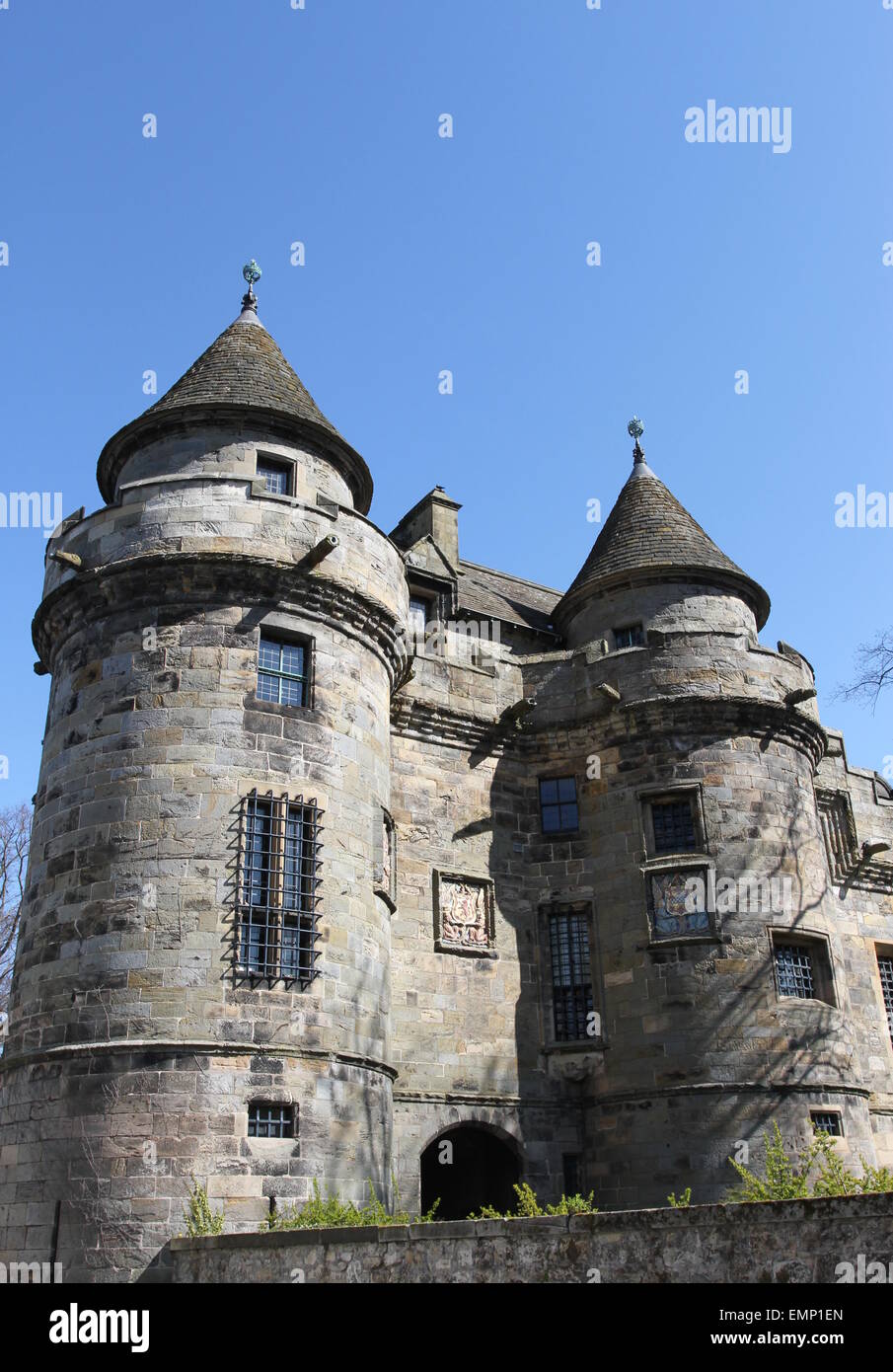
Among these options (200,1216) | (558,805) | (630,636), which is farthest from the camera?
(630,636)

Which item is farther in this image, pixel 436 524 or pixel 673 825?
pixel 436 524

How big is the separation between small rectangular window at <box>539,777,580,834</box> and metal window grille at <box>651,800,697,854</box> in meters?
1.45

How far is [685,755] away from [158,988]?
387 inches

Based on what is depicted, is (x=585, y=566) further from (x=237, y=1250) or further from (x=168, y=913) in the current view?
(x=237, y=1250)

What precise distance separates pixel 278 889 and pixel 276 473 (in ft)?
22.3

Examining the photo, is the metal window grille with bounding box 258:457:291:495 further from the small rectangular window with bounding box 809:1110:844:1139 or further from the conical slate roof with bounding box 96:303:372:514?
the small rectangular window with bounding box 809:1110:844:1139

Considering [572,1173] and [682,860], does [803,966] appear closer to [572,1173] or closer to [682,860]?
[682,860]

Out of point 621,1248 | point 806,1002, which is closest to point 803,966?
point 806,1002

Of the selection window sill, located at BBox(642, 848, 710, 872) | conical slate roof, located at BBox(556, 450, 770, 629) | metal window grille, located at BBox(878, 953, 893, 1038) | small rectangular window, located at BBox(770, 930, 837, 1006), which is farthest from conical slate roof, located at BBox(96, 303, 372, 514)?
metal window grille, located at BBox(878, 953, 893, 1038)

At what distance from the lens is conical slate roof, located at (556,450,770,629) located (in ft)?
70.5

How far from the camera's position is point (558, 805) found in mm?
19844

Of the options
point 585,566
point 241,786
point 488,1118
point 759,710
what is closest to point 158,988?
point 241,786

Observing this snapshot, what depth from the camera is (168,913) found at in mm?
13297

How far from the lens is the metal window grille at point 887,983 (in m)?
22.7
